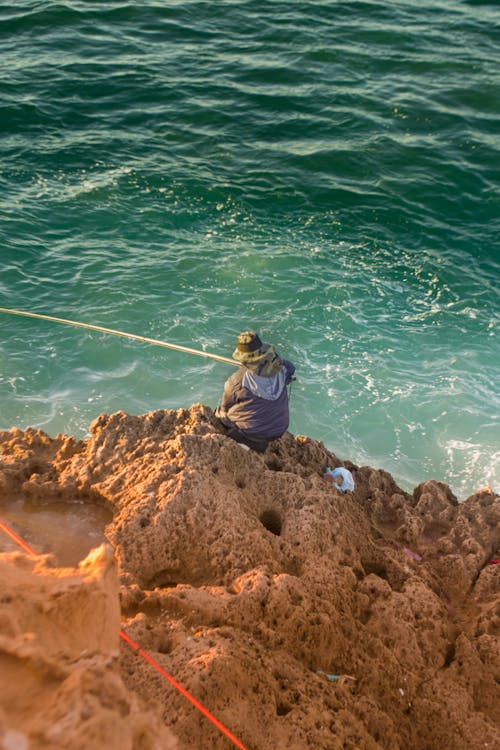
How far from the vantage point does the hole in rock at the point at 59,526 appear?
4.80 m

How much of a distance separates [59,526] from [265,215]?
27.9 feet

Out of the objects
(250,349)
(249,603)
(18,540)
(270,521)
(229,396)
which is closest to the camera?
(249,603)

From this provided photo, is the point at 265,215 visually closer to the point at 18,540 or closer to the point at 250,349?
the point at 250,349

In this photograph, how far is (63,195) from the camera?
12.2 m

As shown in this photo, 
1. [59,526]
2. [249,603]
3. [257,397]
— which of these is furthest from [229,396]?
[249,603]

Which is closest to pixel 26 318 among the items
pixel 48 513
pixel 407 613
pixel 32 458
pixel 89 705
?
pixel 32 458

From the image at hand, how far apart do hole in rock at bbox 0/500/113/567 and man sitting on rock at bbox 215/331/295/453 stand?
4.86 feet

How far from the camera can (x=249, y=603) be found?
4336 millimetres

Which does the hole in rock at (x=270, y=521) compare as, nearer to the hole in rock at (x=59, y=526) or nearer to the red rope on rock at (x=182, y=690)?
the hole in rock at (x=59, y=526)

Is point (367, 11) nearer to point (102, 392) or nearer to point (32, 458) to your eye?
point (102, 392)

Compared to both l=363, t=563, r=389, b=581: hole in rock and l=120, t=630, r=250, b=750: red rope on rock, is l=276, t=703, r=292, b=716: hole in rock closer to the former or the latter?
l=120, t=630, r=250, b=750: red rope on rock

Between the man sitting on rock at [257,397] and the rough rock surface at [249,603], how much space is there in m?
0.27

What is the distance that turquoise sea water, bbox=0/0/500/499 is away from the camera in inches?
370

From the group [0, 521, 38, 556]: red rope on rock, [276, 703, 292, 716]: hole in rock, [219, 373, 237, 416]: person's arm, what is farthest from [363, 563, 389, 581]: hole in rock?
[0, 521, 38, 556]: red rope on rock
